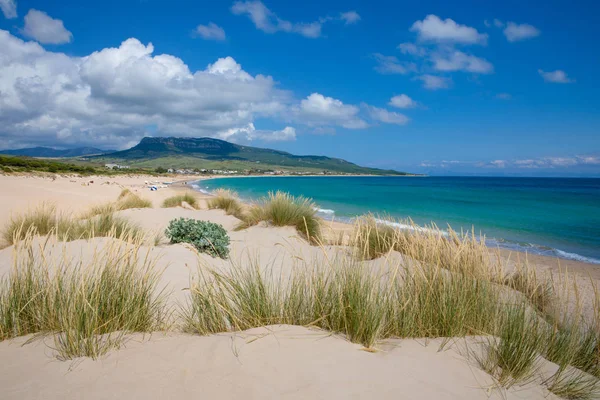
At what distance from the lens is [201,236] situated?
27.7 feet

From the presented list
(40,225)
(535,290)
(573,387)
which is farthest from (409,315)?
(40,225)

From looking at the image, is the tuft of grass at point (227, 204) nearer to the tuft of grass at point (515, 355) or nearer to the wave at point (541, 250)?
the wave at point (541, 250)

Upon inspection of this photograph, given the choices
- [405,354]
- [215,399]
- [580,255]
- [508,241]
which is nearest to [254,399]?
[215,399]

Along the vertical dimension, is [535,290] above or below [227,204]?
above

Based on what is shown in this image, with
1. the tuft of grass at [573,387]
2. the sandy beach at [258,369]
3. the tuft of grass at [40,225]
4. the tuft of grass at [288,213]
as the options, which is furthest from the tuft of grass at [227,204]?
the tuft of grass at [573,387]

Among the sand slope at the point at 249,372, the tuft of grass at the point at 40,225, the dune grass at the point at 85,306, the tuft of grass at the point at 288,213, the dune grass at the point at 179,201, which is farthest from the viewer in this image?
the dune grass at the point at 179,201

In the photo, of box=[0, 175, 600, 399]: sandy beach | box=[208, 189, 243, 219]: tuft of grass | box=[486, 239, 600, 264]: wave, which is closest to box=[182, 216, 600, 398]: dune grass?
box=[0, 175, 600, 399]: sandy beach

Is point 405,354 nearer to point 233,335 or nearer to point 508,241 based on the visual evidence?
point 233,335

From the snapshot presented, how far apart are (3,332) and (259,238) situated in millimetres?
7887

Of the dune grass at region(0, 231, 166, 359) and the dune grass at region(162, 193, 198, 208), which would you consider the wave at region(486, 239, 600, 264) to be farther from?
the dune grass at region(162, 193, 198, 208)

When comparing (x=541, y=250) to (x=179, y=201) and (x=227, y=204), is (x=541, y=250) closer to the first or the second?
(x=227, y=204)

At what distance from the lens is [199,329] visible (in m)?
3.05

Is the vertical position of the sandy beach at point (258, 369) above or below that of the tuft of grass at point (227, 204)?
above

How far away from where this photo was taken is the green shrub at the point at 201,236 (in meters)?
8.09
